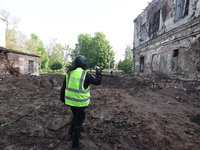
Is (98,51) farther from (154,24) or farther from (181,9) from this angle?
(181,9)

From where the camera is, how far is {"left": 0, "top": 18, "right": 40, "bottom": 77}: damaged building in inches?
484

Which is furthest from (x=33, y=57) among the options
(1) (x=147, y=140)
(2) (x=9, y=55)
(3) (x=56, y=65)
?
(1) (x=147, y=140)

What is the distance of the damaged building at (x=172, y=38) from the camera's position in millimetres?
6793

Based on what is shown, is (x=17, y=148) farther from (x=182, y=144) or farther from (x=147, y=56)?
(x=147, y=56)

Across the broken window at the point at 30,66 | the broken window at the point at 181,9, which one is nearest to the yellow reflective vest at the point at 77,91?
the broken window at the point at 181,9

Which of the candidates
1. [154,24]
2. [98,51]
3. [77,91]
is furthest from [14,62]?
[98,51]

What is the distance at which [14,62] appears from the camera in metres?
13.8

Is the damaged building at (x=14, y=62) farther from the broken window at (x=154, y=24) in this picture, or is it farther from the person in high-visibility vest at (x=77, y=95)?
the broken window at (x=154, y=24)

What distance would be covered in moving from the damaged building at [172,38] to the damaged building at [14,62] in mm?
14863

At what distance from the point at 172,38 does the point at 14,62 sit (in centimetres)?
1741

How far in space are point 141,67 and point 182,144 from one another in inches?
476

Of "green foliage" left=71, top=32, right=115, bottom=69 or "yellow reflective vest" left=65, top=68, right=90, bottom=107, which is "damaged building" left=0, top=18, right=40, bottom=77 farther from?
"green foliage" left=71, top=32, right=115, bottom=69

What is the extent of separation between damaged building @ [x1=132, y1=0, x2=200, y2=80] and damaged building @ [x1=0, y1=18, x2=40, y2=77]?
48.8 ft

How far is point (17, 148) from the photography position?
6.83 ft
